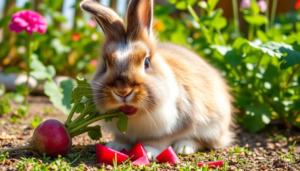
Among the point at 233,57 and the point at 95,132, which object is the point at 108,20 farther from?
the point at 233,57

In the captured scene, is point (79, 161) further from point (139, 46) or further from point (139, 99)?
point (139, 46)

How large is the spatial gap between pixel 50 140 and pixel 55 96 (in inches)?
40.1

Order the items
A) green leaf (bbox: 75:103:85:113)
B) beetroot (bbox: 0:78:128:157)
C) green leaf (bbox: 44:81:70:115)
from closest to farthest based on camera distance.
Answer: beetroot (bbox: 0:78:128:157) → green leaf (bbox: 75:103:85:113) → green leaf (bbox: 44:81:70:115)

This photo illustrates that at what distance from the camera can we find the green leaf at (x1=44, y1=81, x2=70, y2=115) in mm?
3160

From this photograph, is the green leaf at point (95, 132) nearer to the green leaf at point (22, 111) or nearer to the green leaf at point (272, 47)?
the green leaf at point (22, 111)

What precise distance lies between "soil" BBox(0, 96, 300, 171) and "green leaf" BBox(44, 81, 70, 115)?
33 centimetres

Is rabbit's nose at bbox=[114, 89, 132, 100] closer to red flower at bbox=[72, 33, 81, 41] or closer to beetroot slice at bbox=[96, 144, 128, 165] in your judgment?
beetroot slice at bbox=[96, 144, 128, 165]

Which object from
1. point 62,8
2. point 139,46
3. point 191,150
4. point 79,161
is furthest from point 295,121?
point 62,8

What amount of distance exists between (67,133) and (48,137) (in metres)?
0.16

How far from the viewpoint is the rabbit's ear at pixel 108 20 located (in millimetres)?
2480

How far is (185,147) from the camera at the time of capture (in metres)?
2.76

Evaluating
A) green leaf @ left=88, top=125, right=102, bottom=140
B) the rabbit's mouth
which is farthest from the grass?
the rabbit's mouth

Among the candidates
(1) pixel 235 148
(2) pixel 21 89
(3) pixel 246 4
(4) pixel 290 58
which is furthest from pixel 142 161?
(3) pixel 246 4

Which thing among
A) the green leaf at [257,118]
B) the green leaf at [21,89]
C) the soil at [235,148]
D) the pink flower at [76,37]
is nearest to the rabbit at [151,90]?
the soil at [235,148]
